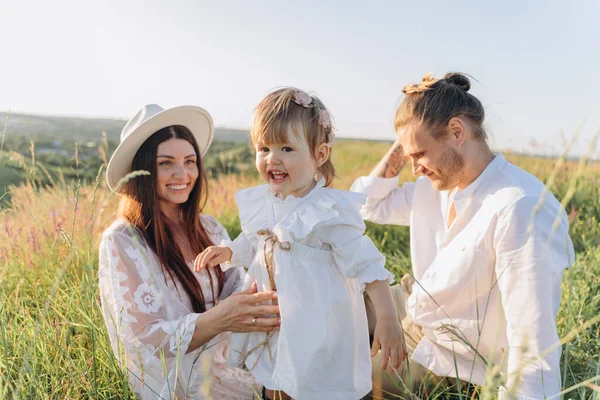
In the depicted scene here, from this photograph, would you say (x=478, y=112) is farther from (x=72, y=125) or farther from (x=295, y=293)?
(x=72, y=125)

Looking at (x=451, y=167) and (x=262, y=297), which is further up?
(x=451, y=167)

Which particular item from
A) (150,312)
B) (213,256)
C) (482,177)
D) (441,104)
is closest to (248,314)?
(213,256)

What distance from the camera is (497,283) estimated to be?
2570 millimetres

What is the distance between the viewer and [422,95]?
2.99m

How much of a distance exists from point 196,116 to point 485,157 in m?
1.79

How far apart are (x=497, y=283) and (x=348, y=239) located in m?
0.85

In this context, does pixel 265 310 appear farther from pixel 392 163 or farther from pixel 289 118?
pixel 392 163

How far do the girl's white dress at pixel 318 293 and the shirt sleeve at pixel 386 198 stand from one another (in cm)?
122

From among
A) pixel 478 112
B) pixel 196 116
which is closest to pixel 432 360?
pixel 478 112

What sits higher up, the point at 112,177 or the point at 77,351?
the point at 112,177

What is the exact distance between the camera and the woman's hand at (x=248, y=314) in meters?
2.47

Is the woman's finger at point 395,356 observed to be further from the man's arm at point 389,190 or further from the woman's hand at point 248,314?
the man's arm at point 389,190

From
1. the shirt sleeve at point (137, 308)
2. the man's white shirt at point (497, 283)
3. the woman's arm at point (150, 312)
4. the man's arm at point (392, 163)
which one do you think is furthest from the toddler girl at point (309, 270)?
the man's arm at point (392, 163)

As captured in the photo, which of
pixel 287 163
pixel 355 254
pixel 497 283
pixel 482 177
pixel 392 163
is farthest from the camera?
pixel 392 163
